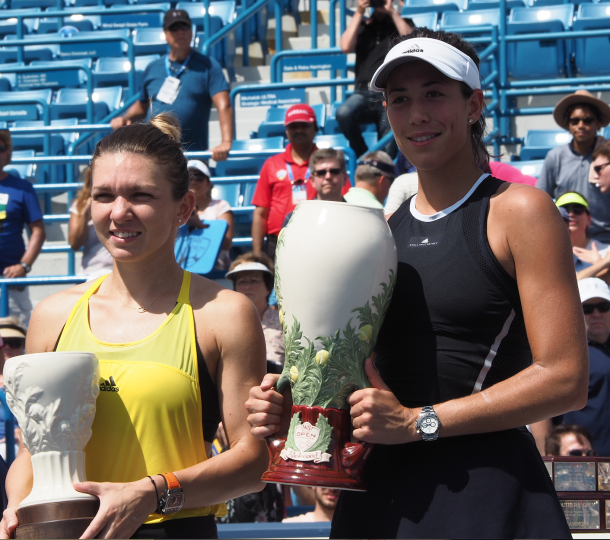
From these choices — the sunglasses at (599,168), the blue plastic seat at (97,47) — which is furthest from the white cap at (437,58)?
the blue plastic seat at (97,47)

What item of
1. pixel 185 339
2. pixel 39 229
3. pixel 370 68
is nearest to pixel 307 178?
pixel 370 68

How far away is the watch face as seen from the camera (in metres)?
1.44

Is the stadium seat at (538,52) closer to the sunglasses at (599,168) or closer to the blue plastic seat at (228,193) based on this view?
the blue plastic seat at (228,193)

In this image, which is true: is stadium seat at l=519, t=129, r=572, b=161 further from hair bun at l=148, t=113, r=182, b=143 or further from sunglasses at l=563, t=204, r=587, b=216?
hair bun at l=148, t=113, r=182, b=143

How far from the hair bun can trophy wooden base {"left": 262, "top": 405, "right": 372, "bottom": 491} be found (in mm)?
758

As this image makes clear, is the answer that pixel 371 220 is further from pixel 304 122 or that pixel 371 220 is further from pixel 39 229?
pixel 39 229

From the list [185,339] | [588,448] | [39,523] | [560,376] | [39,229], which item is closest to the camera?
[560,376]

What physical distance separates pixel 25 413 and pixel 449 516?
0.81 metres

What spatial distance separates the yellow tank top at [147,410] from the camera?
5.52 feet

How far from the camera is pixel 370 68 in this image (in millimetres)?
6699

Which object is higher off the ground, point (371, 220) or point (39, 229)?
point (371, 220)

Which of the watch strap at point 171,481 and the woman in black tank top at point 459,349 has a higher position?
the woman in black tank top at point 459,349

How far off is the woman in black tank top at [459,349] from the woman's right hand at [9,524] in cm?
50

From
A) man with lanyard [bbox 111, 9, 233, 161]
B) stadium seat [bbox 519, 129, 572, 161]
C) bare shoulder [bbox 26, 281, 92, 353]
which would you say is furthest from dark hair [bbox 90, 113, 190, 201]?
stadium seat [bbox 519, 129, 572, 161]
